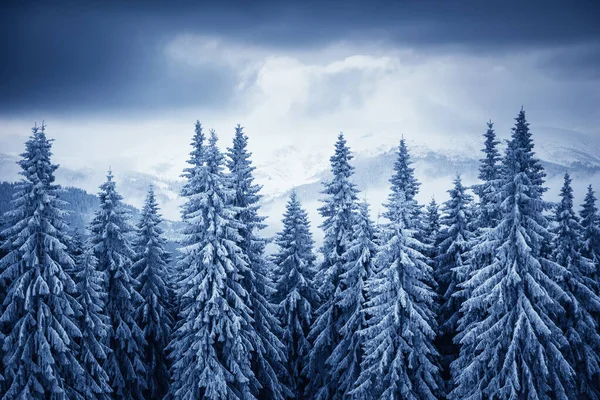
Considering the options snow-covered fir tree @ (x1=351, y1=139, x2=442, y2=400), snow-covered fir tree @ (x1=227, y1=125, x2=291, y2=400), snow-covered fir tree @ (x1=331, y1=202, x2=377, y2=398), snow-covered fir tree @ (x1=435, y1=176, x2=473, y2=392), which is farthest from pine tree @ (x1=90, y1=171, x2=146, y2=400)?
snow-covered fir tree @ (x1=435, y1=176, x2=473, y2=392)

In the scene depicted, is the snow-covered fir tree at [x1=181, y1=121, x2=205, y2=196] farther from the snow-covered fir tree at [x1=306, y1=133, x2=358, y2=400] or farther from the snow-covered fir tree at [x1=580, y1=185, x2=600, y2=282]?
the snow-covered fir tree at [x1=580, y1=185, x2=600, y2=282]

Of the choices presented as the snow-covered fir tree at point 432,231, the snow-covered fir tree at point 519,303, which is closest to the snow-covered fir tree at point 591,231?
the snow-covered fir tree at point 432,231

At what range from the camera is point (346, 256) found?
109ft

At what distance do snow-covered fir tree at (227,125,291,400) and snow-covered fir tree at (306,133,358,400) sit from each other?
9.75 feet

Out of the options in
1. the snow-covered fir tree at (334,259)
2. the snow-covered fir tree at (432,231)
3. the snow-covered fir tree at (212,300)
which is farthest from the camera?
the snow-covered fir tree at (432,231)

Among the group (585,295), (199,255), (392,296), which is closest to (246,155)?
(199,255)

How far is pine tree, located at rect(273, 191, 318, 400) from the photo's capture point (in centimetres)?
3794

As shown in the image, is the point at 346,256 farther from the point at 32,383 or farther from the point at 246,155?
the point at 32,383

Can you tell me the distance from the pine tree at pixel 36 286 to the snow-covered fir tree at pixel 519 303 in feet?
69.3

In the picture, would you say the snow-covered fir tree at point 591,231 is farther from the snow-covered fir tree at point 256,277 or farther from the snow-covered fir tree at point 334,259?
the snow-covered fir tree at point 256,277

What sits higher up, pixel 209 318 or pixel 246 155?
pixel 246 155

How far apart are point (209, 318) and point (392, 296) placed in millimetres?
10624

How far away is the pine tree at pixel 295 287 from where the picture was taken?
124 ft

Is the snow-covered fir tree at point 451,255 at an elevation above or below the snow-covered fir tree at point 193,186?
below
